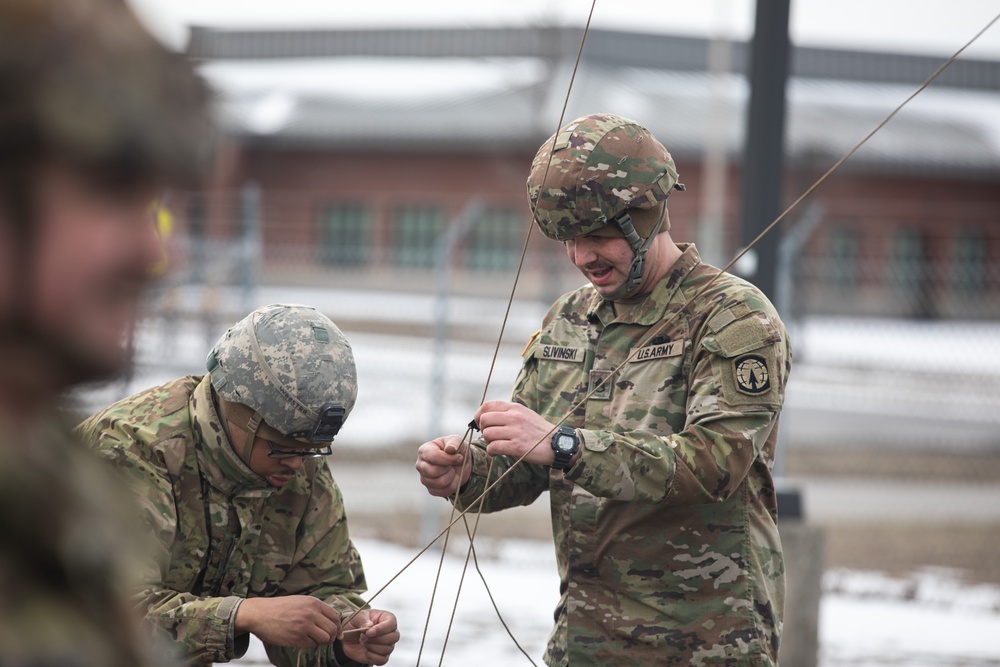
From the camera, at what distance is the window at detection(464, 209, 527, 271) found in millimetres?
22469

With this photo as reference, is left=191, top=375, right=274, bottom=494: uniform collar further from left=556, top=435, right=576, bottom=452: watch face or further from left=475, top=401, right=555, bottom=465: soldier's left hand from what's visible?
left=556, top=435, right=576, bottom=452: watch face

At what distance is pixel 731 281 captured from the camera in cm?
316

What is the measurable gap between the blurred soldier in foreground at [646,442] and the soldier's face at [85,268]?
176cm

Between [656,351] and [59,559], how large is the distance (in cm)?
220

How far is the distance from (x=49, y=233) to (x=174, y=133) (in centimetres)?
15

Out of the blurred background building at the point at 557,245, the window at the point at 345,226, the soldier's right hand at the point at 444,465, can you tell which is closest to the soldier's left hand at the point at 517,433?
the soldier's right hand at the point at 444,465

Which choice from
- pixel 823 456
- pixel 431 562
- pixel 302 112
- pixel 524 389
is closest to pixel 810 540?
pixel 524 389

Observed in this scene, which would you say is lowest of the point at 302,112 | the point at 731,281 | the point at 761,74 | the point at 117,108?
the point at 731,281

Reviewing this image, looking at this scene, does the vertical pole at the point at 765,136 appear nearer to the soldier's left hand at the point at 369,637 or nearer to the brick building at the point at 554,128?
the soldier's left hand at the point at 369,637

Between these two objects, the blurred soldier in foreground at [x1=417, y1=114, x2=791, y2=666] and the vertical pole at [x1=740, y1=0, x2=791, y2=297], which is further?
the vertical pole at [x1=740, y1=0, x2=791, y2=297]

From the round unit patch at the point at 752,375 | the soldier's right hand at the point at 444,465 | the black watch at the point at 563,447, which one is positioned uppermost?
the round unit patch at the point at 752,375

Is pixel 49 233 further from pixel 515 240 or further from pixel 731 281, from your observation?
pixel 515 240

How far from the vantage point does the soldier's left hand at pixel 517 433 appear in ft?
9.30

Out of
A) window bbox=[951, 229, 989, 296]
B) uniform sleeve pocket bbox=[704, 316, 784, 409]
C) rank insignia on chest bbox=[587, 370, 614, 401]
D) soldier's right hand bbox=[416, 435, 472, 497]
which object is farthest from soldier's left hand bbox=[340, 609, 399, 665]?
window bbox=[951, 229, 989, 296]
